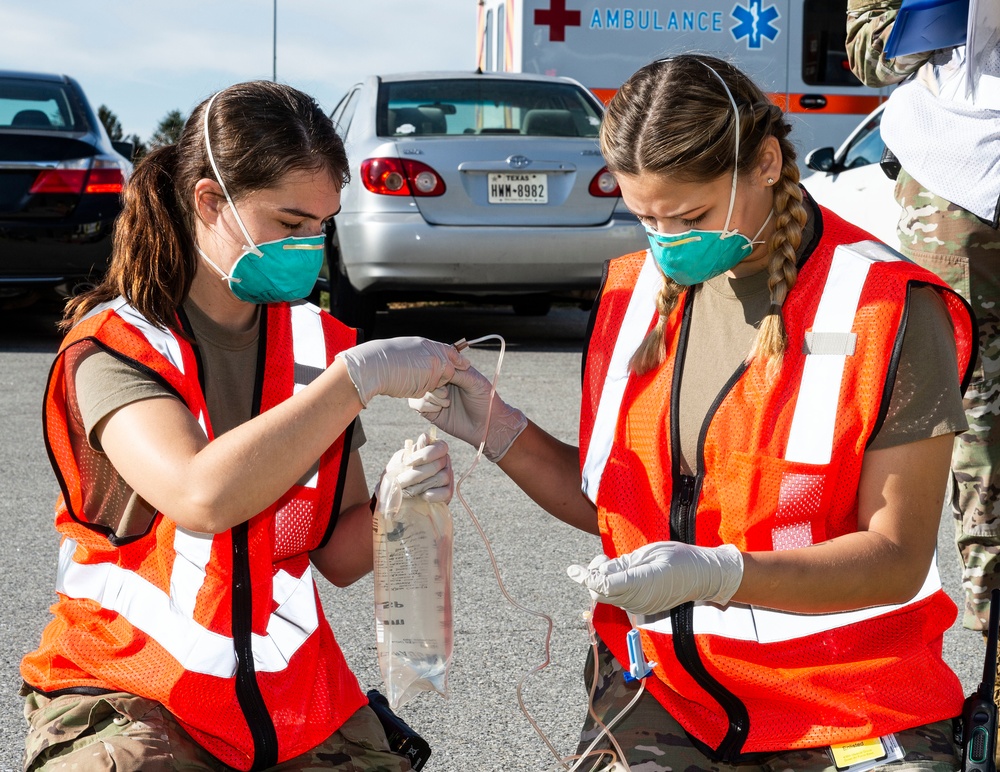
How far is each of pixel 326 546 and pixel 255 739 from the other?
1.54ft

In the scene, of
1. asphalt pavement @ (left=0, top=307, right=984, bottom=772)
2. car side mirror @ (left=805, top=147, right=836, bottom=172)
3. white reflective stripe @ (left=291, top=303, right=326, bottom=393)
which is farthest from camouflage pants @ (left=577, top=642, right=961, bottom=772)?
car side mirror @ (left=805, top=147, right=836, bottom=172)

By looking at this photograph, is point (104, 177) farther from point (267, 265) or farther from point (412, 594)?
point (412, 594)

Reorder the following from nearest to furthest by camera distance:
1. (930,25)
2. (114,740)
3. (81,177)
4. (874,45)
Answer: (114,740)
(930,25)
(874,45)
(81,177)

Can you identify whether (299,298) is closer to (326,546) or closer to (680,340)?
(326,546)

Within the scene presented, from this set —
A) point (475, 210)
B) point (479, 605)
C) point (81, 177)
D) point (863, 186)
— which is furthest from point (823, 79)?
point (479, 605)

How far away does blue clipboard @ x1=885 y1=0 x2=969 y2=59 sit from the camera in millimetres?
3086

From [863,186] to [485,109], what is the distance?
2370 mm

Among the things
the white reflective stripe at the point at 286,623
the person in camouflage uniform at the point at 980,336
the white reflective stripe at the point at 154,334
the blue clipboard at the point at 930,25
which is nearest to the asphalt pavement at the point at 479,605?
the person in camouflage uniform at the point at 980,336

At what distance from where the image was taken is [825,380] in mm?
2111

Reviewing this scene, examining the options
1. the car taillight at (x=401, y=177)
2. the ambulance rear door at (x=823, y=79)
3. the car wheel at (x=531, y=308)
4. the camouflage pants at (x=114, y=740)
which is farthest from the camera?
the ambulance rear door at (x=823, y=79)

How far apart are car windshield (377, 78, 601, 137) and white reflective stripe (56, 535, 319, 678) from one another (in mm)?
5701

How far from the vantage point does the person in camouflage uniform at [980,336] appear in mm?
3074

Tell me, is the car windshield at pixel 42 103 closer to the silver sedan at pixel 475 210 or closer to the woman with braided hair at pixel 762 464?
the silver sedan at pixel 475 210

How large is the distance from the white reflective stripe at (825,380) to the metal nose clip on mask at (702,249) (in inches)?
7.2
